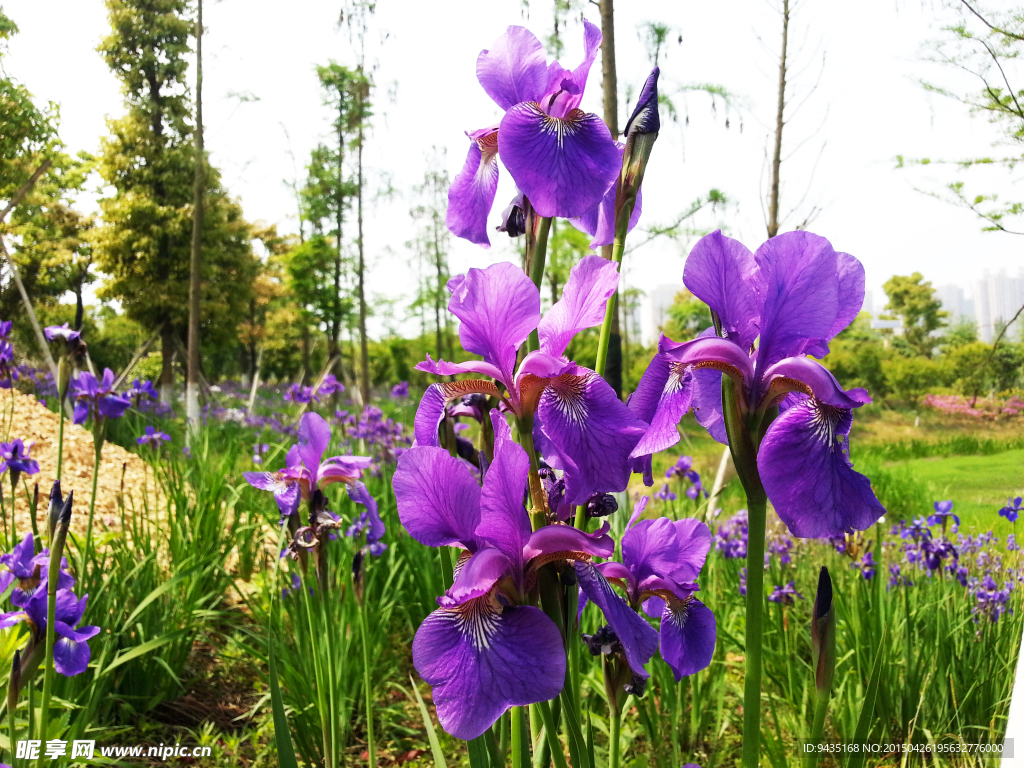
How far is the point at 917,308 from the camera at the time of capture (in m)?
4.12

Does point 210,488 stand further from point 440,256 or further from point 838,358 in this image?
point 440,256

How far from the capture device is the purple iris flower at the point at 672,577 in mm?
854

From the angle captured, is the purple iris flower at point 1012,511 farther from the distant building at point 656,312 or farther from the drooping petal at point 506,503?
the distant building at point 656,312

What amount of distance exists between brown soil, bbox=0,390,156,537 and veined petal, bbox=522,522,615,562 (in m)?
3.56

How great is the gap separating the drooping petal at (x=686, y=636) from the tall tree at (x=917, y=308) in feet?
12.9

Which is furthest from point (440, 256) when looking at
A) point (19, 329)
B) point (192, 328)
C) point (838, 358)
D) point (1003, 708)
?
point (1003, 708)

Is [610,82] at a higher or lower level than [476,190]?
higher

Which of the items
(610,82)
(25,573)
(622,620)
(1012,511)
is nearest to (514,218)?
(622,620)

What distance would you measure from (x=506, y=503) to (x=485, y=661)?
0.49 ft

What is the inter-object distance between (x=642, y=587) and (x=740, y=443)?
35 centimetres

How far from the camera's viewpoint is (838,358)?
5.04 m

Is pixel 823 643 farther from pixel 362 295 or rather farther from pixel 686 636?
pixel 362 295

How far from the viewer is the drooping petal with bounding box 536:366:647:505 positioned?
65 centimetres

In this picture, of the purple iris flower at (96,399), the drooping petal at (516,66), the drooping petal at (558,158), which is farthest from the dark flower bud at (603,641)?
the purple iris flower at (96,399)
